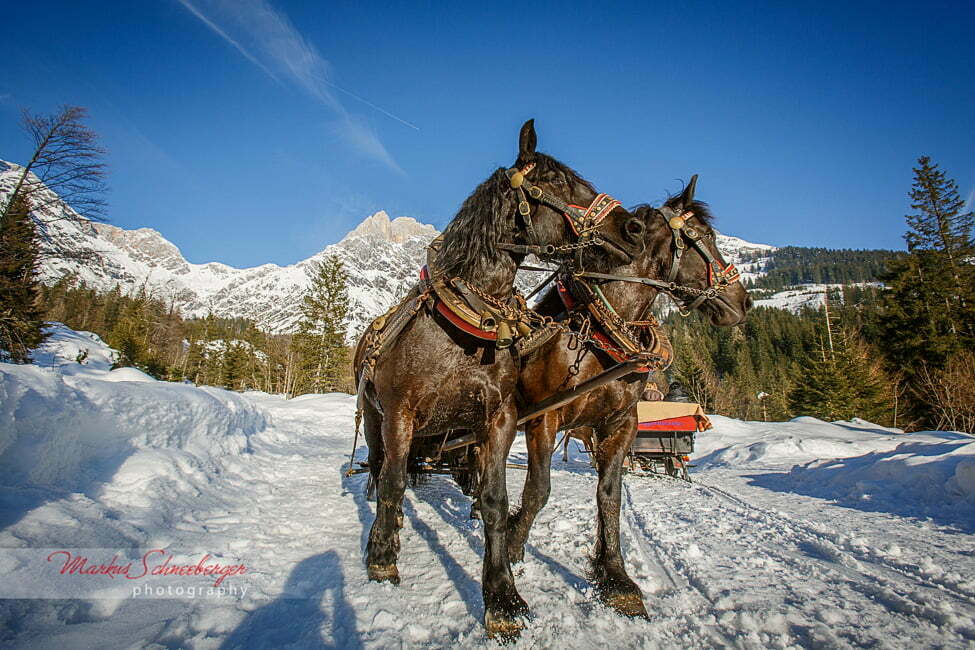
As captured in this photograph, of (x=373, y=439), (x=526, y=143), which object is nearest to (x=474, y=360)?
(x=526, y=143)

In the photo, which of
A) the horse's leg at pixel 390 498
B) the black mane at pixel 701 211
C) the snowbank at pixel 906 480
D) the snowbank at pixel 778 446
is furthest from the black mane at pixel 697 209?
the snowbank at pixel 778 446

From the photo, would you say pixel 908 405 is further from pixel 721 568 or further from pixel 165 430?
pixel 165 430

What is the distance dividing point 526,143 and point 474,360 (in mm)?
1579

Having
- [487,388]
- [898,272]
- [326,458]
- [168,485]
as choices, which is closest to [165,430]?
[168,485]

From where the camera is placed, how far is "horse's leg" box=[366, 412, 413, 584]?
8.96ft

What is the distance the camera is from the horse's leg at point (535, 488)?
3.14 m

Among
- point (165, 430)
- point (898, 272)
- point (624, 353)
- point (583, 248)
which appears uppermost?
point (898, 272)

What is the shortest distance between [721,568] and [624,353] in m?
1.70

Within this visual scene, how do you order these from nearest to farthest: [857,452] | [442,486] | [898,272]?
[442,486] → [857,452] → [898,272]

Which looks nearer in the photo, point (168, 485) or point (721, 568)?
point (721, 568)

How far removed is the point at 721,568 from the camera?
303 cm

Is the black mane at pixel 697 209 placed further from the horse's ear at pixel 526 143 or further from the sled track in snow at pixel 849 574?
the sled track in snow at pixel 849 574

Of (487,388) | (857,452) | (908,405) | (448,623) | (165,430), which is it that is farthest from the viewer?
(908,405)

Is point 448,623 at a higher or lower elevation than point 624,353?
lower
